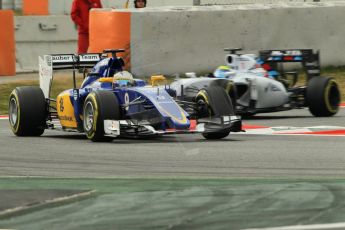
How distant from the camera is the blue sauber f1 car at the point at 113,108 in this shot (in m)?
13.5

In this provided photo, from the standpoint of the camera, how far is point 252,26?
2209 cm

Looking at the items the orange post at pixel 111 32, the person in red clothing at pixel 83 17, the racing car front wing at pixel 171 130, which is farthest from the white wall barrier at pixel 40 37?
the racing car front wing at pixel 171 130

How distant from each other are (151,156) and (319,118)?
5627 mm

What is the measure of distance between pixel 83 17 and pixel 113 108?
9825 millimetres

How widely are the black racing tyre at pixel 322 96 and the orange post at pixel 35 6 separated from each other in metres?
17.7

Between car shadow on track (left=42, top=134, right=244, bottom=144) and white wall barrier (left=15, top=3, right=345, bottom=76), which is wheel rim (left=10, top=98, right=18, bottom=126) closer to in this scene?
car shadow on track (left=42, top=134, right=244, bottom=144)

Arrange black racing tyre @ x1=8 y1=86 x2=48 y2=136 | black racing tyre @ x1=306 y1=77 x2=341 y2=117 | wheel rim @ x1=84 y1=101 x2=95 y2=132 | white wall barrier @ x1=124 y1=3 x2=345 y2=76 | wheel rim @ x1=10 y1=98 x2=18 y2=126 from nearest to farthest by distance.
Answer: wheel rim @ x1=84 y1=101 x2=95 y2=132 → black racing tyre @ x1=8 y1=86 x2=48 y2=136 → wheel rim @ x1=10 y1=98 x2=18 y2=126 → black racing tyre @ x1=306 y1=77 x2=341 y2=117 → white wall barrier @ x1=124 y1=3 x2=345 y2=76

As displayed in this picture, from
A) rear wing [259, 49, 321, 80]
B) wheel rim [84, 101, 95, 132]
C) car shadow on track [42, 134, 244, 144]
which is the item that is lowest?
car shadow on track [42, 134, 244, 144]

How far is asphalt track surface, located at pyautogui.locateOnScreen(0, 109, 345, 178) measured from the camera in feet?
35.4

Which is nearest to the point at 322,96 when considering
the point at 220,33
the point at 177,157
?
the point at 220,33

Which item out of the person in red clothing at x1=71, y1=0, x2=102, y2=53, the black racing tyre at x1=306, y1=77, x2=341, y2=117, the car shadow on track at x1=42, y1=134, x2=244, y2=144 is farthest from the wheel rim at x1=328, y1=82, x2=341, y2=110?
the person in red clothing at x1=71, y1=0, x2=102, y2=53

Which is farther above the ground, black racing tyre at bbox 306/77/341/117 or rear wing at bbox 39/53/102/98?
rear wing at bbox 39/53/102/98

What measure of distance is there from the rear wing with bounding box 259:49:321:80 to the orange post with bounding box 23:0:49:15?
16.9m

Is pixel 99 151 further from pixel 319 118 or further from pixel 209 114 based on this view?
pixel 319 118
